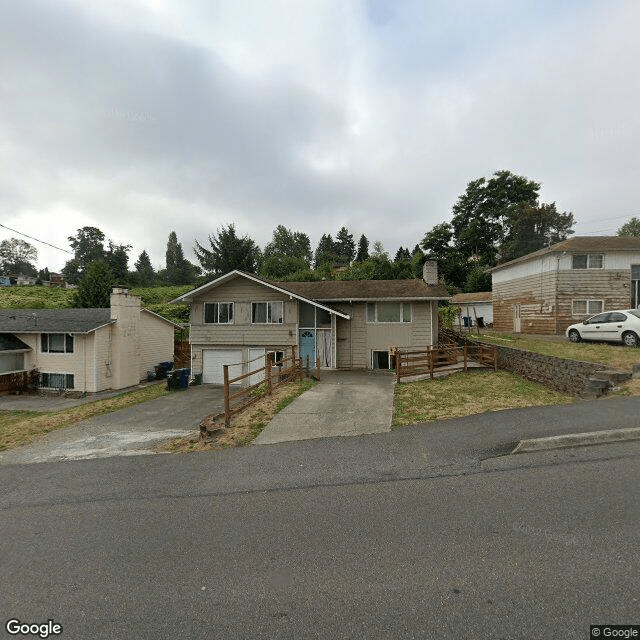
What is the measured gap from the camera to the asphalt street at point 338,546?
269 cm

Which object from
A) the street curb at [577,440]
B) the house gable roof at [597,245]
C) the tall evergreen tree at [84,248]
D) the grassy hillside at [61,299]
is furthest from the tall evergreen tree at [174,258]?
the street curb at [577,440]

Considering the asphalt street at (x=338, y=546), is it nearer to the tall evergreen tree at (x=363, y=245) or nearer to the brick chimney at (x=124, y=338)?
the brick chimney at (x=124, y=338)

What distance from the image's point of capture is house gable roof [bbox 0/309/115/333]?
62.3ft

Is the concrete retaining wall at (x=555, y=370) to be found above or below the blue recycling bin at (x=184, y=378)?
above

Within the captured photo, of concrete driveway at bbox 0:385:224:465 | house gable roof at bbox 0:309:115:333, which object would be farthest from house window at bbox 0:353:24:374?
concrete driveway at bbox 0:385:224:465

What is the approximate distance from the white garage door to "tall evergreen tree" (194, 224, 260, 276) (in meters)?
26.4

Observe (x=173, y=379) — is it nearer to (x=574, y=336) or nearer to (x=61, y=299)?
(x=574, y=336)

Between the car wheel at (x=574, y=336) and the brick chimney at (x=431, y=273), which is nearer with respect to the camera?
the car wheel at (x=574, y=336)

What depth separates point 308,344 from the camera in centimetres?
1844

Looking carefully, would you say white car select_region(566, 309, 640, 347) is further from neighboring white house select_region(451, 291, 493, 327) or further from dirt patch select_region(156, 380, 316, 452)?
neighboring white house select_region(451, 291, 493, 327)

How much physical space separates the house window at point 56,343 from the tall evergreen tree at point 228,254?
83.4 ft

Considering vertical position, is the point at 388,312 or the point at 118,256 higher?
the point at 118,256

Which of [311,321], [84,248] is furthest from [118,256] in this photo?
[311,321]

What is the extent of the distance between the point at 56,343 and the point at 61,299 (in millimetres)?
25176
